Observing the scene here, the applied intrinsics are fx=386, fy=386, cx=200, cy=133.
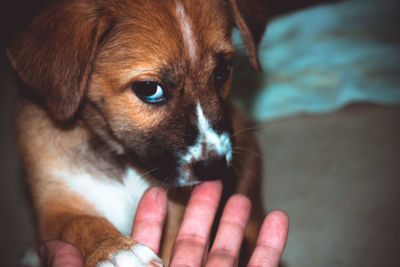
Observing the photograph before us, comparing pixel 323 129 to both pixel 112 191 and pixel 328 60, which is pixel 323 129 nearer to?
pixel 328 60

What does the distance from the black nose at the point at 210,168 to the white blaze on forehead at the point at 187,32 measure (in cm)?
54

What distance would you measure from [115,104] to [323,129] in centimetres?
240

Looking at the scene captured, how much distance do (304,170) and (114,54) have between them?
2113 mm

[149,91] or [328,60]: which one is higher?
[149,91]

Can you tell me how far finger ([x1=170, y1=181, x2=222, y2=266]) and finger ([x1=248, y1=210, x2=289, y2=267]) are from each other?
28cm

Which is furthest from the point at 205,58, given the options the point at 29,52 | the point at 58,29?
the point at 29,52

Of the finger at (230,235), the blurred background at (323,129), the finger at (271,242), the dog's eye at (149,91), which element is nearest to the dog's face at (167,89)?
the dog's eye at (149,91)

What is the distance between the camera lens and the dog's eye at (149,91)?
1980 mm

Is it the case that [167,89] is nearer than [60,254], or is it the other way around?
[60,254]

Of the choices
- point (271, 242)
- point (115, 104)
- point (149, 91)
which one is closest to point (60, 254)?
point (115, 104)

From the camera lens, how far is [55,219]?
6.97 feet

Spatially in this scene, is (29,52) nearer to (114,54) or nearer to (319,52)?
(114,54)

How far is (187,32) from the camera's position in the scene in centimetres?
198

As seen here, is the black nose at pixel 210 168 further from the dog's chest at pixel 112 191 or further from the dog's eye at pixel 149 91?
the dog's chest at pixel 112 191
